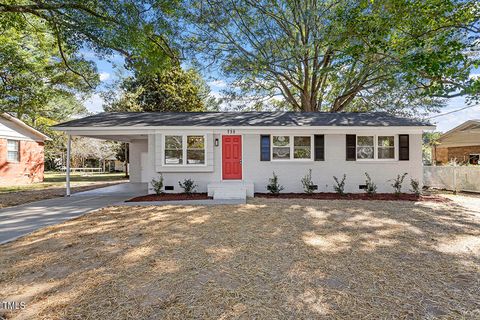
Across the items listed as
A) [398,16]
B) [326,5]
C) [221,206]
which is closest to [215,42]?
[326,5]

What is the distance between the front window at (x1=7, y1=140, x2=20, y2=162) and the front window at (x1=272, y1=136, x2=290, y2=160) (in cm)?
1625

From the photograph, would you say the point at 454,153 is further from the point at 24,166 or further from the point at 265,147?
the point at 24,166

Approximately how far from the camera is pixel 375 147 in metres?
11.1

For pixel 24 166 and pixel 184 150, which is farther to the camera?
pixel 24 166

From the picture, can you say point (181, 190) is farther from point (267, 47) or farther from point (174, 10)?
point (267, 47)

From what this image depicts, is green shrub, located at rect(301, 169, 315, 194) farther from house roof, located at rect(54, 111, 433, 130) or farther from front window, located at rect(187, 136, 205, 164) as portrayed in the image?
front window, located at rect(187, 136, 205, 164)

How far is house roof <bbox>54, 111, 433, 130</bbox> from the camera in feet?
34.9

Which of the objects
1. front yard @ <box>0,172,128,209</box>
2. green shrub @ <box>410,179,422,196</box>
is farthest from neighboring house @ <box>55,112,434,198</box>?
front yard @ <box>0,172,128,209</box>

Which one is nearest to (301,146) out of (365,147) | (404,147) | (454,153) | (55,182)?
(365,147)

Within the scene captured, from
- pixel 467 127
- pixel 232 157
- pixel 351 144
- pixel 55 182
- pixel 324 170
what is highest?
pixel 467 127

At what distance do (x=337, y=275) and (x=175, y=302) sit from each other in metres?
2.14

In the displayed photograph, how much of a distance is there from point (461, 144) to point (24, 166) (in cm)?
3057

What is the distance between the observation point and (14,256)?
13.8ft

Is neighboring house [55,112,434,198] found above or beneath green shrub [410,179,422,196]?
above
